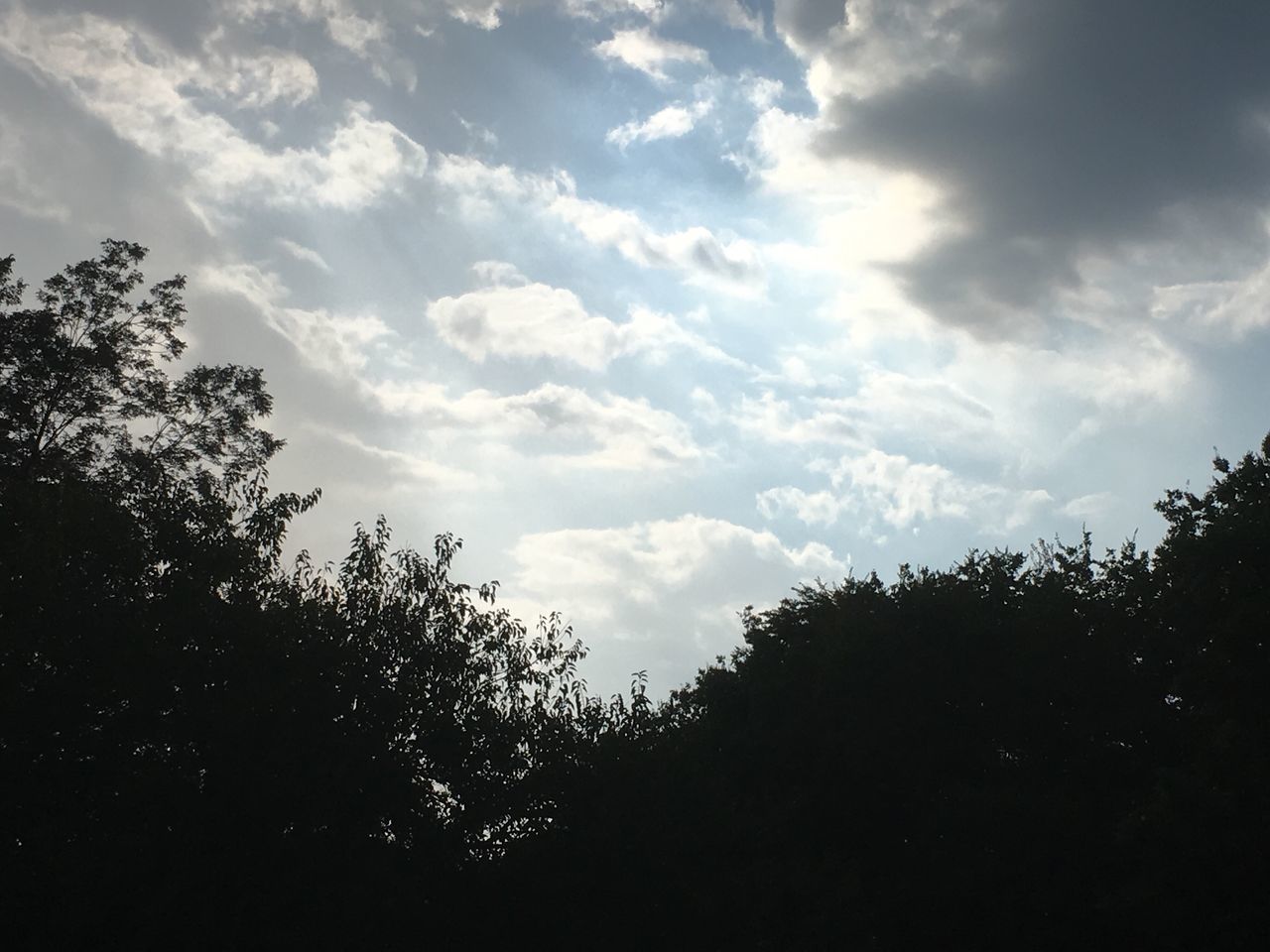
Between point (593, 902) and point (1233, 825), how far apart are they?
48.5 feet

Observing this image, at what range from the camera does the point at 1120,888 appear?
25.1 metres

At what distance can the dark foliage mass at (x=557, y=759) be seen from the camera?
16.7m

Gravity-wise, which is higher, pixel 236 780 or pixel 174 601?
pixel 174 601

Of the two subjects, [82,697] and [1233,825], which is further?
[1233,825]

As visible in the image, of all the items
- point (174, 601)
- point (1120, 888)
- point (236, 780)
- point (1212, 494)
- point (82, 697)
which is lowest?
point (1120, 888)

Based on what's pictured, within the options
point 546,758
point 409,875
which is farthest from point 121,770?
point 546,758

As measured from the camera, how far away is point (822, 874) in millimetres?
24578

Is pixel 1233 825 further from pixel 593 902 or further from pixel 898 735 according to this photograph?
pixel 593 902

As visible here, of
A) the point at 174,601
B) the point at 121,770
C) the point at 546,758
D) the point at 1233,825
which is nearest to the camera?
the point at 121,770

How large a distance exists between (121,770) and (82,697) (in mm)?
1361

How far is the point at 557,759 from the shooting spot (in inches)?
796

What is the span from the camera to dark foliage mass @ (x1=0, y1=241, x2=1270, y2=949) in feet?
54.7

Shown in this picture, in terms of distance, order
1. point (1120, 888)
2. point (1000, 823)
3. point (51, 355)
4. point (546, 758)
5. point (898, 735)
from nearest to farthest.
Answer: point (546, 758) → point (1120, 888) → point (1000, 823) → point (898, 735) → point (51, 355)

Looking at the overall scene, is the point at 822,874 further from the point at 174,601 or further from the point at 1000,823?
the point at 174,601
